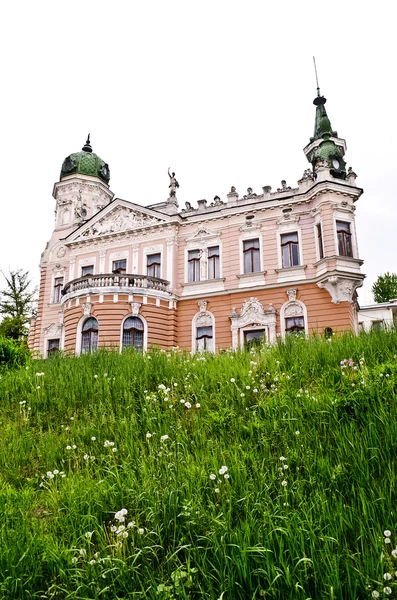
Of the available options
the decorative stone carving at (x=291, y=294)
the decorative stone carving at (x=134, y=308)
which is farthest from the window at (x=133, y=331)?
the decorative stone carving at (x=291, y=294)

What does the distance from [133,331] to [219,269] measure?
5756 mm

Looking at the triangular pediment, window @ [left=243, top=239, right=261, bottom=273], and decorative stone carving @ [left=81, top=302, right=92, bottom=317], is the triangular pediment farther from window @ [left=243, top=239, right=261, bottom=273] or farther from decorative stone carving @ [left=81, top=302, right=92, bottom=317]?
decorative stone carving @ [left=81, top=302, right=92, bottom=317]

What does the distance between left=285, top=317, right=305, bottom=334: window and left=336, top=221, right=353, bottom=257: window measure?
12.4 feet

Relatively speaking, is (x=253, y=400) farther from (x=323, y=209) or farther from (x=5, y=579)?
(x=323, y=209)

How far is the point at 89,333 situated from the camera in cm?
2311

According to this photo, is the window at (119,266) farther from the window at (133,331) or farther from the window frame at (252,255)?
the window frame at (252,255)

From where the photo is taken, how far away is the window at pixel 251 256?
23516mm

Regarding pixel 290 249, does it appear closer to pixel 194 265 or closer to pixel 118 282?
pixel 194 265

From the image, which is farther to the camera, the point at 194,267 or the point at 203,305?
the point at 194,267

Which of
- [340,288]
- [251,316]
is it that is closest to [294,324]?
[251,316]

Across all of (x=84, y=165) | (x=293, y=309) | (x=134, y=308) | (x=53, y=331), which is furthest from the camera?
(x=84, y=165)

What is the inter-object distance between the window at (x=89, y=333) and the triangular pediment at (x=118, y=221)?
246 inches

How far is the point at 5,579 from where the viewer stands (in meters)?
2.95

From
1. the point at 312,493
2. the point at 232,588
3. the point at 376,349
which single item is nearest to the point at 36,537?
the point at 232,588
